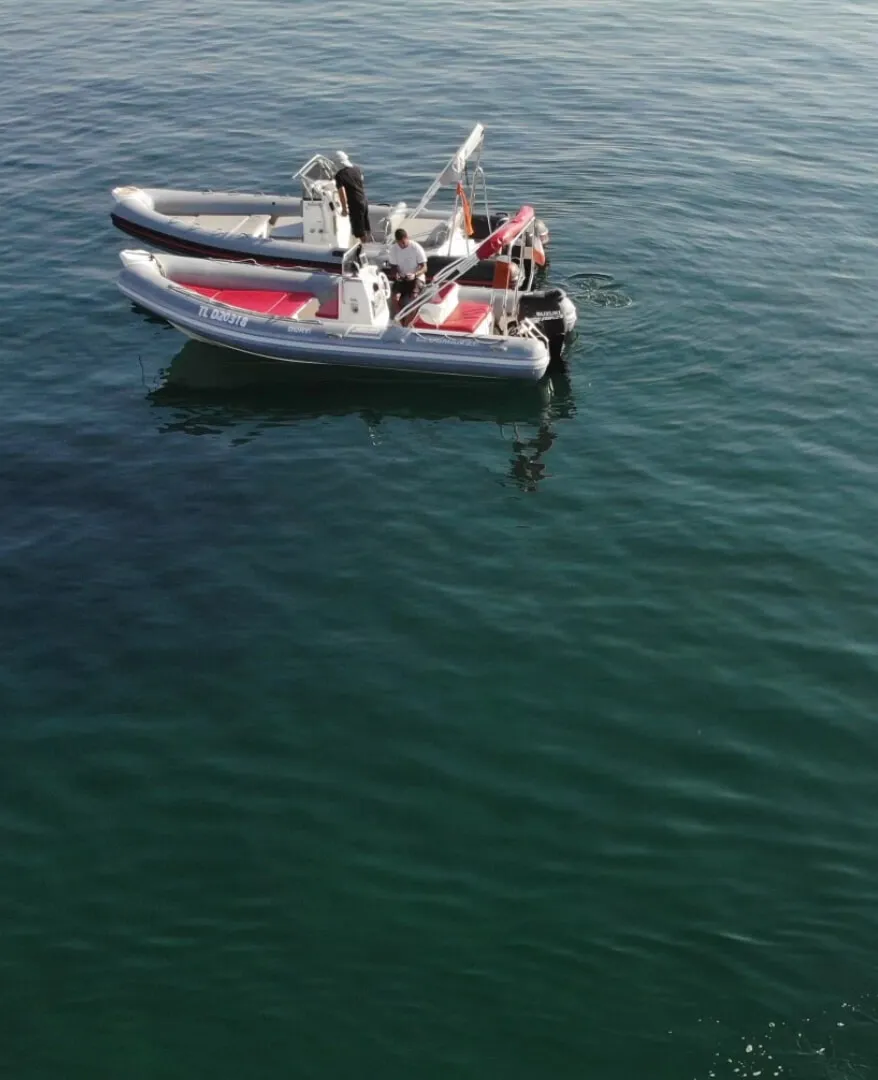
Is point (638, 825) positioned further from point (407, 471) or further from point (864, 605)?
point (407, 471)

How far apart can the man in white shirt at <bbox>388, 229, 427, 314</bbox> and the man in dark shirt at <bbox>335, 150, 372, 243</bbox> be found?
267 centimetres

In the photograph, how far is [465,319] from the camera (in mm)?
22781

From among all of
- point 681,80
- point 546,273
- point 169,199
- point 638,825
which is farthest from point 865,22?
point 638,825

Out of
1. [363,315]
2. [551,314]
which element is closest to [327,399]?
[363,315]

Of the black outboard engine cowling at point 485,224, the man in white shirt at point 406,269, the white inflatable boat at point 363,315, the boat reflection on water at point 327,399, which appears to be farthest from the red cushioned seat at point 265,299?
the black outboard engine cowling at point 485,224

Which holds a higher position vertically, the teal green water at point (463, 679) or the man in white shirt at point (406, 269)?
the man in white shirt at point (406, 269)

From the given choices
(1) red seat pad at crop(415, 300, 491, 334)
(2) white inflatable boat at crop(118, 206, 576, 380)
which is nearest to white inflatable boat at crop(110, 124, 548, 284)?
(2) white inflatable boat at crop(118, 206, 576, 380)

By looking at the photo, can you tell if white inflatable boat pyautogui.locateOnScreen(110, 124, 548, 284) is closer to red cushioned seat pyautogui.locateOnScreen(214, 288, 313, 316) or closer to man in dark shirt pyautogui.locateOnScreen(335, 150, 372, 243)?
man in dark shirt pyautogui.locateOnScreen(335, 150, 372, 243)

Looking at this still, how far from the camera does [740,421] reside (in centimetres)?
2023

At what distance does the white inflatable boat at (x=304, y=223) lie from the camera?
81.6 feet

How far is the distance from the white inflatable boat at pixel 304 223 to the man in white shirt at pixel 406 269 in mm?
1442

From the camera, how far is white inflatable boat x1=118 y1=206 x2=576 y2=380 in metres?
21.4

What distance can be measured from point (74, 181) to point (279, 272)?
1022 cm

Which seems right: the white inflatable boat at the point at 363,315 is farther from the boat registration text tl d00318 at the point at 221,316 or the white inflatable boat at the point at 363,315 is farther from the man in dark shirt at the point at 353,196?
the man in dark shirt at the point at 353,196
